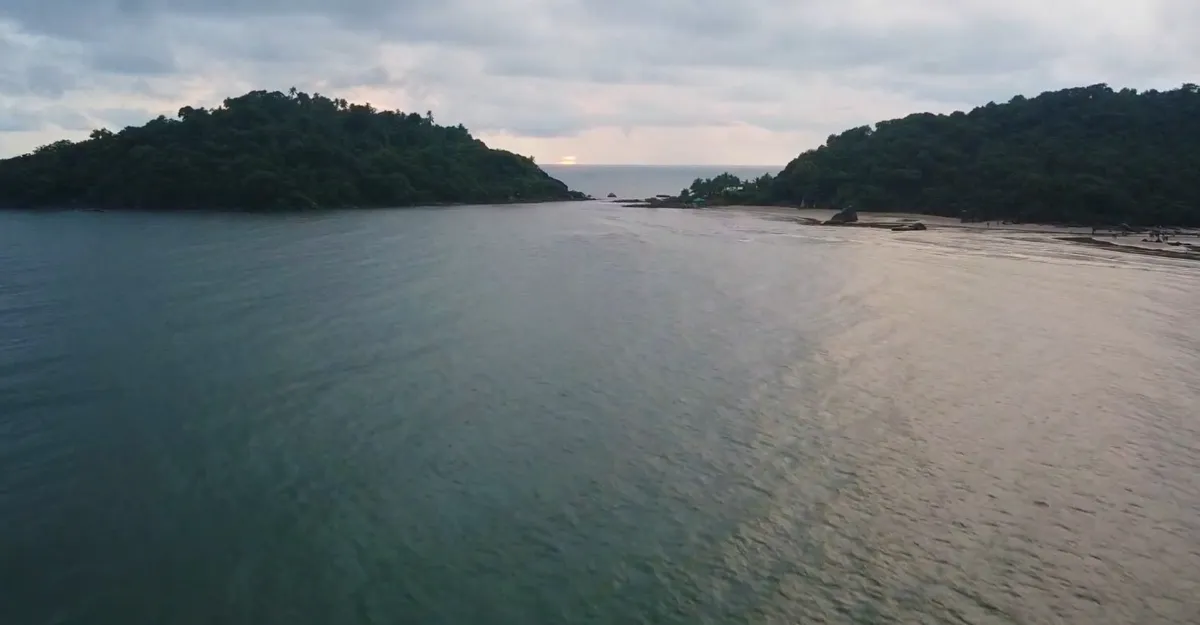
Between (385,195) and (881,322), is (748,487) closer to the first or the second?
(881,322)

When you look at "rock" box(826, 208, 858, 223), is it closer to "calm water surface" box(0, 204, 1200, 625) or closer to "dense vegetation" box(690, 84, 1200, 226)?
"dense vegetation" box(690, 84, 1200, 226)

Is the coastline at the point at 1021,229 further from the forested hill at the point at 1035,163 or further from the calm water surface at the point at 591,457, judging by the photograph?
the calm water surface at the point at 591,457

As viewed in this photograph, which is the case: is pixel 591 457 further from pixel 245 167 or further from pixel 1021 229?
pixel 245 167

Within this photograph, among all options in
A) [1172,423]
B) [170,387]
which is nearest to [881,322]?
[1172,423]

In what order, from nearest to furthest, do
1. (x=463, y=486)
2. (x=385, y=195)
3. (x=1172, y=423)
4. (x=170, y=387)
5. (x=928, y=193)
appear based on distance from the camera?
(x=463, y=486) → (x=1172, y=423) → (x=170, y=387) → (x=928, y=193) → (x=385, y=195)

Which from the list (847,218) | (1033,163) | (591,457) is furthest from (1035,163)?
(591,457)

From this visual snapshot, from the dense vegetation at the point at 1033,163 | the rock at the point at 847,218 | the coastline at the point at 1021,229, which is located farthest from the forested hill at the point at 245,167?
the rock at the point at 847,218
